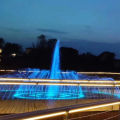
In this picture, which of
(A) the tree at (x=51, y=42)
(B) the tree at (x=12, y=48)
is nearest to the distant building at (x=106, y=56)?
(A) the tree at (x=51, y=42)

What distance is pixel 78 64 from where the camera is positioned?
162 feet

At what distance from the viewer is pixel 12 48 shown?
70.3 meters

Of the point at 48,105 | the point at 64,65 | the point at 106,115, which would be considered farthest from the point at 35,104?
the point at 64,65

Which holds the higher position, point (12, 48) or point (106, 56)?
point (12, 48)

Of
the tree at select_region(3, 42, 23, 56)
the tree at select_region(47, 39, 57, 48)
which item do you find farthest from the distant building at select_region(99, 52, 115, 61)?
the tree at select_region(3, 42, 23, 56)

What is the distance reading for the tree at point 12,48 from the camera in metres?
68.8

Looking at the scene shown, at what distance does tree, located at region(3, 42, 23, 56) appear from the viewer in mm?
68806

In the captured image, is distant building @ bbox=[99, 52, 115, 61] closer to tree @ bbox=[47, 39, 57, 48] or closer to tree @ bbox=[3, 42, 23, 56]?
tree @ bbox=[47, 39, 57, 48]

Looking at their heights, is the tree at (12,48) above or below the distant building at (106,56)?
above

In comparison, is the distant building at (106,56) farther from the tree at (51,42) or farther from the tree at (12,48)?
the tree at (12,48)

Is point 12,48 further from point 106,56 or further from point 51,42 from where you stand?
point 106,56

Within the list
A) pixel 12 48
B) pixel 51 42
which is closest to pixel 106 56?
pixel 51 42

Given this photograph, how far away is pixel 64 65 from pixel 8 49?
89.9 ft

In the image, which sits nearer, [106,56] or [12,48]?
[106,56]
